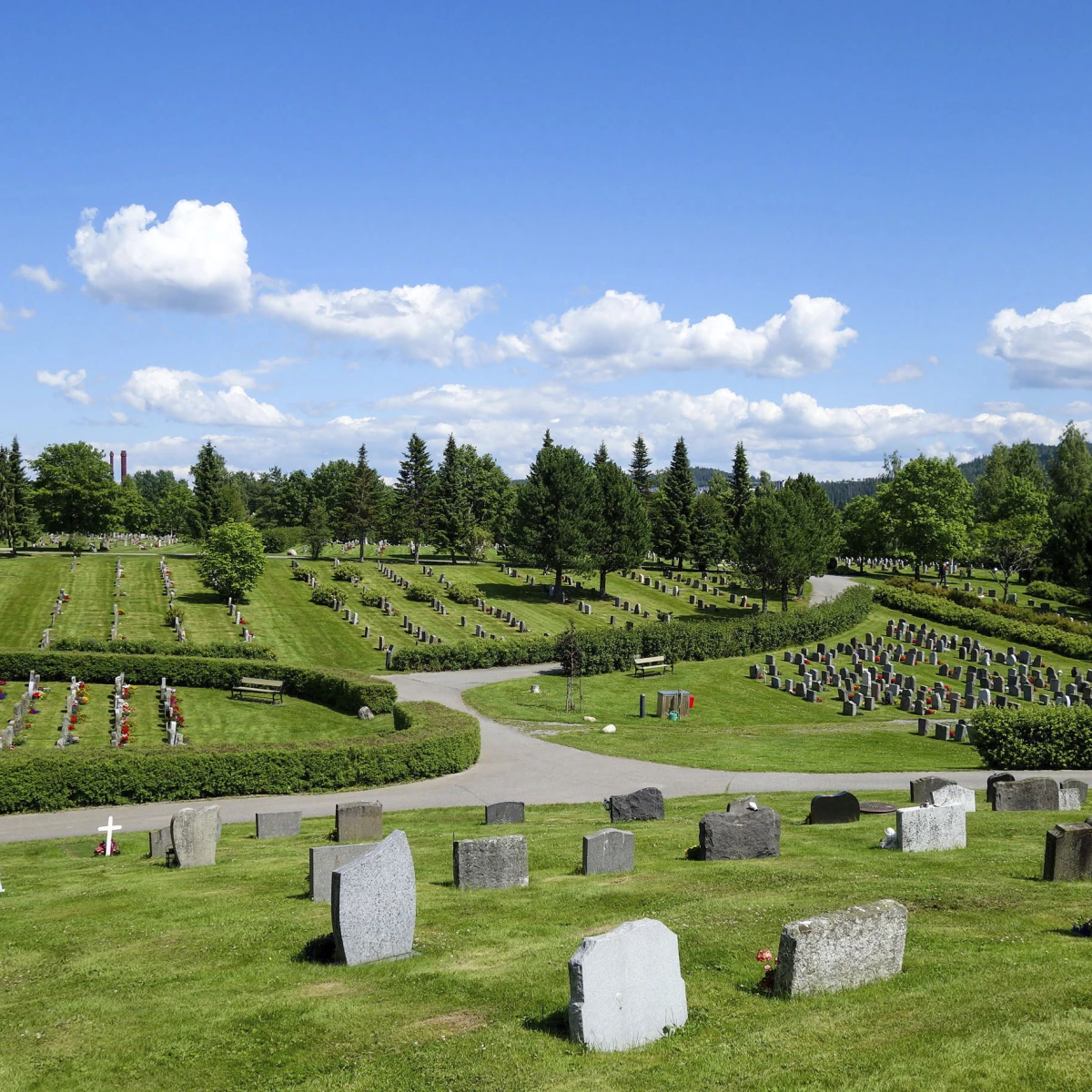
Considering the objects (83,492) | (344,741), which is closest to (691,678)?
(344,741)

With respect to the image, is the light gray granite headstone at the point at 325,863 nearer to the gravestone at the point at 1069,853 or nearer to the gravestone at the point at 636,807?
the gravestone at the point at 636,807

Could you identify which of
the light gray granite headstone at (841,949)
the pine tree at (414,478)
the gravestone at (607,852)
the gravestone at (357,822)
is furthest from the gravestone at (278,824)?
the pine tree at (414,478)

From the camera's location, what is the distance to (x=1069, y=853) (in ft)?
41.3

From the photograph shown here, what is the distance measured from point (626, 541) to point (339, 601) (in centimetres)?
2221

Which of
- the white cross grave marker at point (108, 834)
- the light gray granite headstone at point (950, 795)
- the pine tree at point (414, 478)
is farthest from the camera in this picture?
the pine tree at point (414, 478)

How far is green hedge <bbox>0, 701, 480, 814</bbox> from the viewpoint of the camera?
2242cm

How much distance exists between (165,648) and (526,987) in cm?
3705

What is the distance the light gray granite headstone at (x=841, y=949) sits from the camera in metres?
8.47

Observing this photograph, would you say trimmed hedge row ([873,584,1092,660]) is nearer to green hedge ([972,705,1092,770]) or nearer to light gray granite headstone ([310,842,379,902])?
green hedge ([972,705,1092,770])

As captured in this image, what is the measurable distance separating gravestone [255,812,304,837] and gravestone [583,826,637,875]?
753 cm

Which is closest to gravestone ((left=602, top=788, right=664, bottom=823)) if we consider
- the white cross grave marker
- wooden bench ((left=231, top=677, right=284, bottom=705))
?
the white cross grave marker

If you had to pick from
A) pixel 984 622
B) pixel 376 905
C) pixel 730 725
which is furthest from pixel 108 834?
pixel 984 622

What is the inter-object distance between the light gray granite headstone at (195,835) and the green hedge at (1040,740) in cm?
2214

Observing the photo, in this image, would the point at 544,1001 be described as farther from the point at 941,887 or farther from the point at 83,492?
the point at 83,492
